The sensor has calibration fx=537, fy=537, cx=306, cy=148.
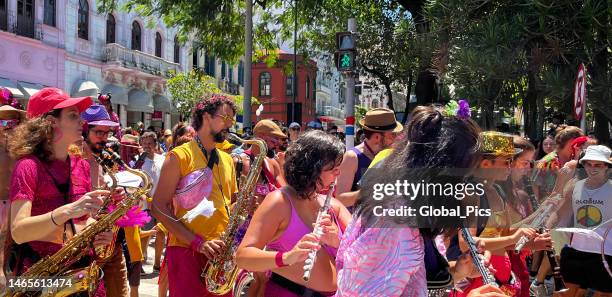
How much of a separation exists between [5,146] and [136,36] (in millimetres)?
31590

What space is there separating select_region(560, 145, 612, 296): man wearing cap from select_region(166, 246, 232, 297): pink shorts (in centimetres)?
314

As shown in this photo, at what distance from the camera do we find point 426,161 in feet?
6.37

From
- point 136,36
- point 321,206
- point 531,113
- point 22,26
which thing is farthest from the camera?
point 136,36

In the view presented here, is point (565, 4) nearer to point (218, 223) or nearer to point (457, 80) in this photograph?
point (457, 80)

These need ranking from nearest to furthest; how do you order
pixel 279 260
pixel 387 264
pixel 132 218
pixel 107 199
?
pixel 387 264 → pixel 279 260 → pixel 107 199 → pixel 132 218

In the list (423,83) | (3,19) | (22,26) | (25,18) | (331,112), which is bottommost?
(423,83)

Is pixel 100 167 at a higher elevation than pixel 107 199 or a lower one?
higher

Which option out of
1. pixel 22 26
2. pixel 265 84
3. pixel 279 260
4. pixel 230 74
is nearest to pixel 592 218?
pixel 279 260

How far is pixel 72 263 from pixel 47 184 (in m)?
0.46

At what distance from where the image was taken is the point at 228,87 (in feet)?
154

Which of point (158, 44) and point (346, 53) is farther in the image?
point (158, 44)

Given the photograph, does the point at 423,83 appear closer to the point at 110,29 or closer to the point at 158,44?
the point at 110,29

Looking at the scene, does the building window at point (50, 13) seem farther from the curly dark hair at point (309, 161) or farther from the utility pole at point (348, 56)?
the curly dark hair at point (309, 161)

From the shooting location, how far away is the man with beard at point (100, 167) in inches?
161
